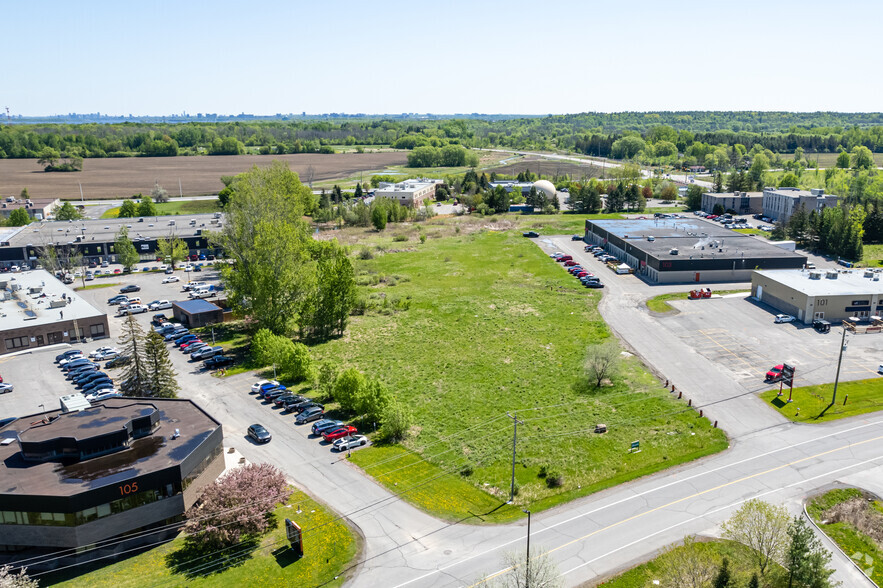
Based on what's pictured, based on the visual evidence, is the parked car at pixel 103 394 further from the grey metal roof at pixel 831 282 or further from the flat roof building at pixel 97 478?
the grey metal roof at pixel 831 282

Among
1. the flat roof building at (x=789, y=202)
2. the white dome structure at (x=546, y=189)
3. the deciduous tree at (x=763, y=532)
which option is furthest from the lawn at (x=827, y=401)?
the white dome structure at (x=546, y=189)

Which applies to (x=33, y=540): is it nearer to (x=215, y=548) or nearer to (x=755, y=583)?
(x=215, y=548)

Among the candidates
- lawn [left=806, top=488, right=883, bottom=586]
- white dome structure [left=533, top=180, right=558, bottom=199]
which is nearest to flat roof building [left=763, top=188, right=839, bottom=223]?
white dome structure [left=533, top=180, right=558, bottom=199]

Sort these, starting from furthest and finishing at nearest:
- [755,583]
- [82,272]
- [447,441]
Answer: [82,272], [447,441], [755,583]

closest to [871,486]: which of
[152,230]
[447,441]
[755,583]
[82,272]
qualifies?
[755,583]

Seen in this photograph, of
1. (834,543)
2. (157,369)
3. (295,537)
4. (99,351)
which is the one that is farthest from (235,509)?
(99,351)

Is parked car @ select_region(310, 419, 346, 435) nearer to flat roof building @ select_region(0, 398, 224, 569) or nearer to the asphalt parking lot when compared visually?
flat roof building @ select_region(0, 398, 224, 569)

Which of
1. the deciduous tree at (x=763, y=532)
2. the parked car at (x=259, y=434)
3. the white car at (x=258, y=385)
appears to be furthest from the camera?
the white car at (x=258, y=385)
